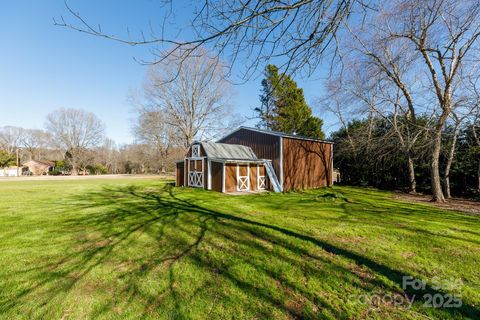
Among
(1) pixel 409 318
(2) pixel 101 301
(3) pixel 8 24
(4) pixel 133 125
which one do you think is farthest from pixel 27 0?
(4) pixel 133 125

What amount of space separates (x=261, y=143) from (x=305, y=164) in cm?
354

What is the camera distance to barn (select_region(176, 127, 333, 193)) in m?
13.8

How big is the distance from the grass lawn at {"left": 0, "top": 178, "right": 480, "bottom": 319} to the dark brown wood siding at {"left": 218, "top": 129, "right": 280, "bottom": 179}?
873cm

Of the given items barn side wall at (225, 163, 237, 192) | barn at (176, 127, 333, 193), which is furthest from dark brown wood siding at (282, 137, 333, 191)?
barn side wall at (225, 163, 237, 192)

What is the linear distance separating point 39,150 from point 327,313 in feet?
249

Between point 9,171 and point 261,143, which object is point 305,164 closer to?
point 261,143

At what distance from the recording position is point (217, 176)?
13672mm

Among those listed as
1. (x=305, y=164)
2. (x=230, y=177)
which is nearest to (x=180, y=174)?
(x=230, y=177)

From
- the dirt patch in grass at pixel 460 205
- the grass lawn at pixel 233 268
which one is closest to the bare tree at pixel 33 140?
the grass lawn at pixel 233 268

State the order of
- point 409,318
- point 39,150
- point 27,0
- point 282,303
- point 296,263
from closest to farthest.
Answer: point 409,318
point 282,303
point 296,263
point 27,0
point 39,150

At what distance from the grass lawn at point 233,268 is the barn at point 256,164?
806 centimetres

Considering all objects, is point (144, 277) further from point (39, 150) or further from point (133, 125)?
point (39, 150)

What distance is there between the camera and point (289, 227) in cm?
520

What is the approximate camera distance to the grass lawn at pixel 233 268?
2389mm
